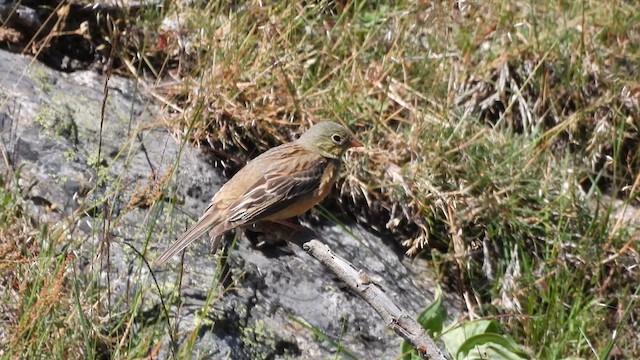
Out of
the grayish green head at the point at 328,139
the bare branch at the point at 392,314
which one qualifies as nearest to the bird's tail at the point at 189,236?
the grayish green head at the point at 328,139

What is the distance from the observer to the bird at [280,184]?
470cm

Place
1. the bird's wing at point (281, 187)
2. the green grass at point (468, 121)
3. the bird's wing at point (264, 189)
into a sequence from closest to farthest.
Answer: the bird's wing at point (264, 189), the bird's wing at point (281, 187), the green grass at point (468, 121)

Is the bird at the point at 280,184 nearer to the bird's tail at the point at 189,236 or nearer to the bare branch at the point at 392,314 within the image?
the bird's tail at the point at 189,236

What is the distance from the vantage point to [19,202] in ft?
14.9

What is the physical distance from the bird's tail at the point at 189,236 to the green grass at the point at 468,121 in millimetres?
801

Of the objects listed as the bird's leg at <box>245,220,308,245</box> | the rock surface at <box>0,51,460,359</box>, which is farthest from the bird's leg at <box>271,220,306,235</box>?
the rock surface at <box>0,51,460,359</box>

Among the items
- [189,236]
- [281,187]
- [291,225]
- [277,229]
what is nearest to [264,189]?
[281,187]

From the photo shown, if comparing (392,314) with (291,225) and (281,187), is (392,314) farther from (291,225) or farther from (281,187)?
(281,187)

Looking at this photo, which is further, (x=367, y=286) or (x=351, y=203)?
(x=351, y=203)

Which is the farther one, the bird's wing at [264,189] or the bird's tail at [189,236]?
the bird's wing at [264,189]

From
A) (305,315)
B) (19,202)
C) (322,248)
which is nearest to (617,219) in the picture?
(305,315)

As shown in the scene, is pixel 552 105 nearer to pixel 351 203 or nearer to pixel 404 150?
pixel 404 150

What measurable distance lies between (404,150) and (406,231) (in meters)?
0.46

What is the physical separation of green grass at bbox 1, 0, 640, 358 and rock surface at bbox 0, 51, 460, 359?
0.70 ft
